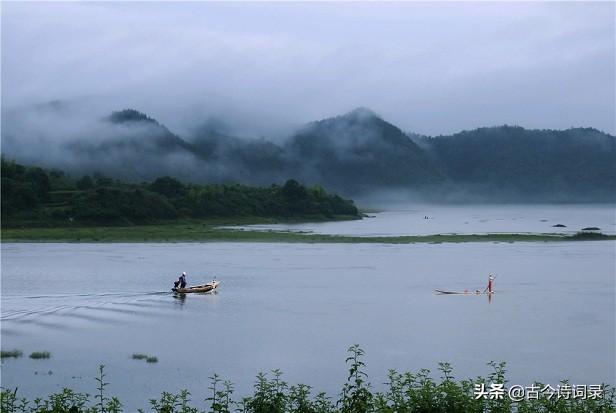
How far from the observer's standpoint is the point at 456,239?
268 feet

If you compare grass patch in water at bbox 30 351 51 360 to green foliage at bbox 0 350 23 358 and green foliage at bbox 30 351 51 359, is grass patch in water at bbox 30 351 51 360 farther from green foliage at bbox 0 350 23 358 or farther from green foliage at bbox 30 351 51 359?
green foliage at bbox 0 350 23 358

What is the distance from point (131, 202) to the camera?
100 m

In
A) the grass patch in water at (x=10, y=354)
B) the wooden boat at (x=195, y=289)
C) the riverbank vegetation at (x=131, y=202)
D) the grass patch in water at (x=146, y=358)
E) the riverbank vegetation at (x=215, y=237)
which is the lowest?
the grass patch in water at (x=146, y=358)

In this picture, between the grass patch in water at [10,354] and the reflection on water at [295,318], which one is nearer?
the reflection on water at [295,318]

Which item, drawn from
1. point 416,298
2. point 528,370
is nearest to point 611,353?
point 528,370

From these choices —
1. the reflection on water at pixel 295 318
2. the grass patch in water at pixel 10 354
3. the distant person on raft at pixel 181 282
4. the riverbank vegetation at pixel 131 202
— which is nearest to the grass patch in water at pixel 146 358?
the reflection on water at pixel 295 318

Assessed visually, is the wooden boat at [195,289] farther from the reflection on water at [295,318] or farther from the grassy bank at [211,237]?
the grassy bank at [211,237]

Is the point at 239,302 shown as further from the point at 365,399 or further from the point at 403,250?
the point at 403,250

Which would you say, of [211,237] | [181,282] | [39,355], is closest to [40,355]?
[39,355]

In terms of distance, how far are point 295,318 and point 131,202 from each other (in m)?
68.9

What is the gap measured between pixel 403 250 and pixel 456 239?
474 inches

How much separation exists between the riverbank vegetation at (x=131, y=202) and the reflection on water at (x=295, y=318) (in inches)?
1186

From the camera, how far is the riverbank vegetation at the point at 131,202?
310ft

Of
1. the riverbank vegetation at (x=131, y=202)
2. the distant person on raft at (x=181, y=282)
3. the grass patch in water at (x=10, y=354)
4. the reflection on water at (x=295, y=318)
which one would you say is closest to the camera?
the reflection on water at (x=295, y=318)
